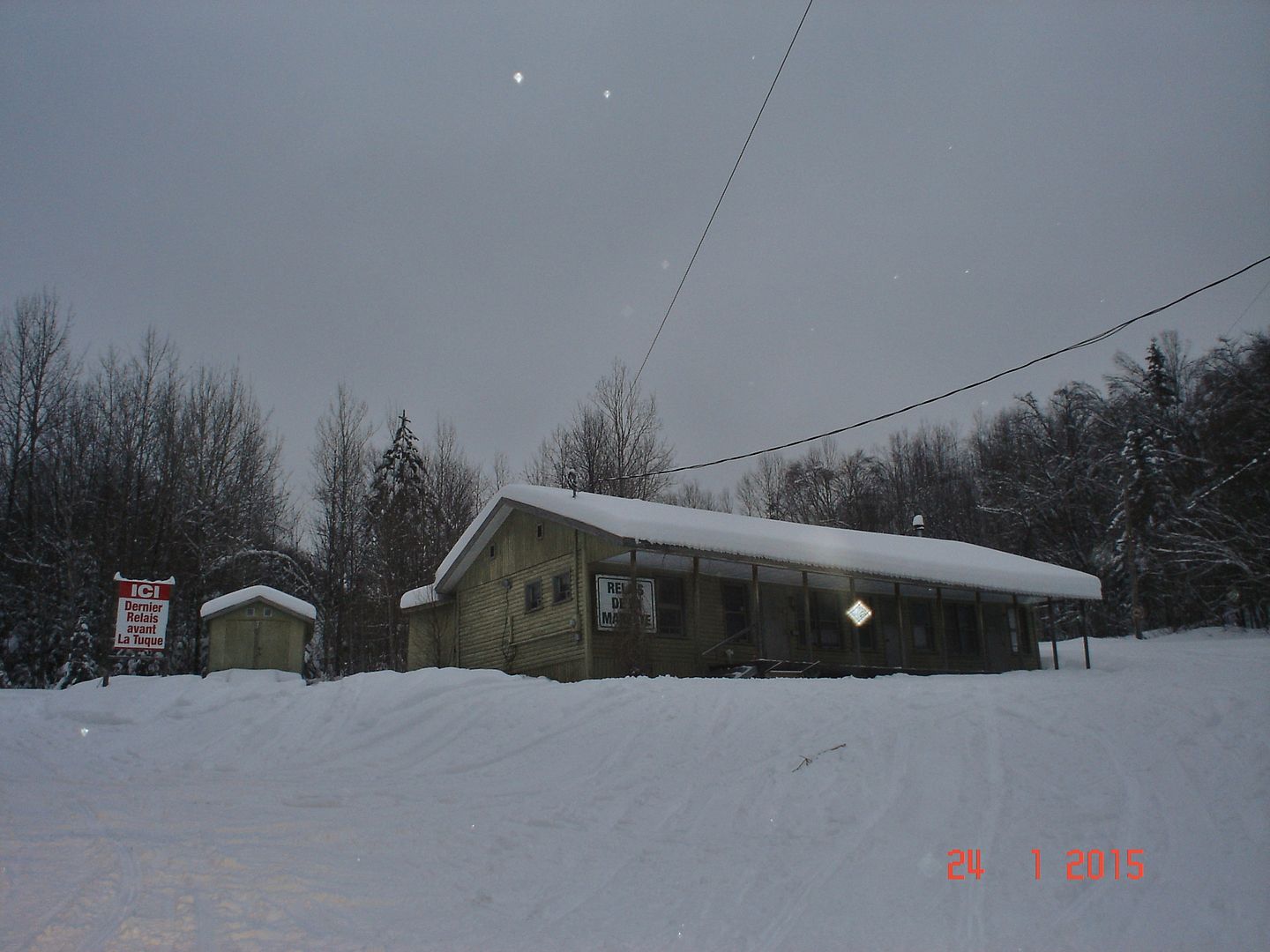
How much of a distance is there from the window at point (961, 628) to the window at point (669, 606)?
29.0 ft

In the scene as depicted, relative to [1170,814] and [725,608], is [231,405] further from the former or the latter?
[1170,814]

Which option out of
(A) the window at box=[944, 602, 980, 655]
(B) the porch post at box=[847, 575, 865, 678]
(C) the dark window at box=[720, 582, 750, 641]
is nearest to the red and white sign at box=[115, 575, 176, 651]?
(C) the dark window at box=[720, 582, 750, 641]

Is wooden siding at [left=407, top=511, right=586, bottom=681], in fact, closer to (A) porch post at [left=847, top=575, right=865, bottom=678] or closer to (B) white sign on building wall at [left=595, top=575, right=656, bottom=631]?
(B) white sign on building wall at [left=595, top=575, right=656, bottom=631]

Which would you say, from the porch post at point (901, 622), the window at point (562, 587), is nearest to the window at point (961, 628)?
the porch post at point (901, 622)

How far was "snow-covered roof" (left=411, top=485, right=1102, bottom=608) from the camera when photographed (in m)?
17.2

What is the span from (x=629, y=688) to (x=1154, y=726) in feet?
22.5

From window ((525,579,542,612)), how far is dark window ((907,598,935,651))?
10.0 metres

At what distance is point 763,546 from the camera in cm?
1866

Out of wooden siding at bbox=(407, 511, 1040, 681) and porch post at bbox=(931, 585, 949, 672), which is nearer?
wooden siding at bbox=(407, 511, 1040, 681)

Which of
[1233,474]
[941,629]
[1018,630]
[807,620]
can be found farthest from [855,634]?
[1233,474]

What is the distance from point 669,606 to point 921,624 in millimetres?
8380
